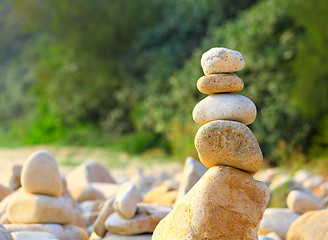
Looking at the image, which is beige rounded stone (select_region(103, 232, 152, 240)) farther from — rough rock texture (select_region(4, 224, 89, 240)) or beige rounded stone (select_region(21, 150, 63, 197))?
beige rounded stone (select_region(21, 150, 63, 197))

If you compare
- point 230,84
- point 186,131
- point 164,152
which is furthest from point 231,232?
point 164,152

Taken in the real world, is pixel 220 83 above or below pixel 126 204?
above

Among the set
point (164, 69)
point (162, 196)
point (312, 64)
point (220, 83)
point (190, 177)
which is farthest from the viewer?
point (164, 69)

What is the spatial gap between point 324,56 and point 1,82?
1891 centimetres

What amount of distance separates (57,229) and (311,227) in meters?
1.86

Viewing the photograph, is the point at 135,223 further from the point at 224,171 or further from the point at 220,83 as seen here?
the point at 220,83

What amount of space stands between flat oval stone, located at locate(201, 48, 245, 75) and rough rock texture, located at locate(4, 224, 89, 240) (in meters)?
1.78

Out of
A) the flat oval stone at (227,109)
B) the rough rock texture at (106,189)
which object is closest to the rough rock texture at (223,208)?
the flat oval stone at (227,109)

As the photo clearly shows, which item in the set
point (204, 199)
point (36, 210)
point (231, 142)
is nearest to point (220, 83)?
point (231, 142)

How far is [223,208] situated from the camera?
2.33m

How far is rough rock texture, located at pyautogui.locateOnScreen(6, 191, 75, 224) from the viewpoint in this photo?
3424 millimetres

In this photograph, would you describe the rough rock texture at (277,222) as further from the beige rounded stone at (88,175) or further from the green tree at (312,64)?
the green tree at (312,64)

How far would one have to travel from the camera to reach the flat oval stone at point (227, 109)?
7.76 feet

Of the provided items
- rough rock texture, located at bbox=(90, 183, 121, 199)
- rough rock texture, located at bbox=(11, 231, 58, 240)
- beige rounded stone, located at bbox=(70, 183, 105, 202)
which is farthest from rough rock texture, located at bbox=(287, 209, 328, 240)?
beige rounded stone, located at bbox=(70, 183, 105, 202)
